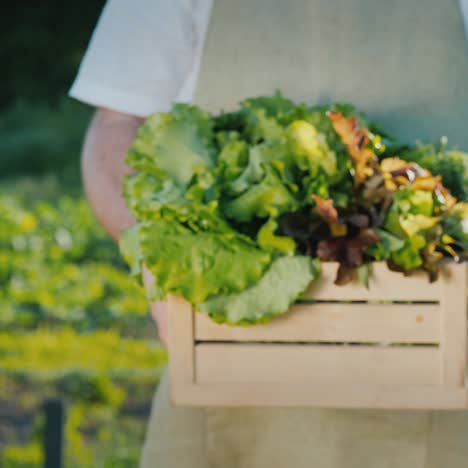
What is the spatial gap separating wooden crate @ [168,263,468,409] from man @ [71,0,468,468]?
332 mm

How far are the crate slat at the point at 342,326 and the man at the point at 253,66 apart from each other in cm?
36

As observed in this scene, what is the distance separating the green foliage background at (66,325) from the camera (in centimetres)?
392

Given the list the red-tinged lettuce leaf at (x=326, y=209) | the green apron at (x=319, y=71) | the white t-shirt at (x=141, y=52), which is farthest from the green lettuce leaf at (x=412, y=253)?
the white t-shirt at (x=141, y=52)

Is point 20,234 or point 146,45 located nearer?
point 146,45

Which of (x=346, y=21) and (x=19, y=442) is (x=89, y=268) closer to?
(x=19, y=442)

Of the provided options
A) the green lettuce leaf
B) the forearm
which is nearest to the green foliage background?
the forearm

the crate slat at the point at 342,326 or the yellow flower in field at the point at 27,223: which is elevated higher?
the crate slat at the point at 342,326

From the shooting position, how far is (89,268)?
520 cm

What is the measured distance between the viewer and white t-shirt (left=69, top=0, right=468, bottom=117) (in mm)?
1771

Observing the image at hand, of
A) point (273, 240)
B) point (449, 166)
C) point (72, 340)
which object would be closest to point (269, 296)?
point (273, 240)

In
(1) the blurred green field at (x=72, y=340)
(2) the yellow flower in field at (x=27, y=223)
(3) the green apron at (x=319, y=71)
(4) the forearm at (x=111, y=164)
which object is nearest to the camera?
(3) the green apron at (x=319, y=71)

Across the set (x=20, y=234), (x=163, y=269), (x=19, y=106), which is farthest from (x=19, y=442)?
(x=19, y=106)

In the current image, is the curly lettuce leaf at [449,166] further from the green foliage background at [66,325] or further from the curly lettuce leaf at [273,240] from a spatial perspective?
the green foliage background at [66,325]

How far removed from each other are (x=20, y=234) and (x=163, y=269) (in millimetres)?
4254
